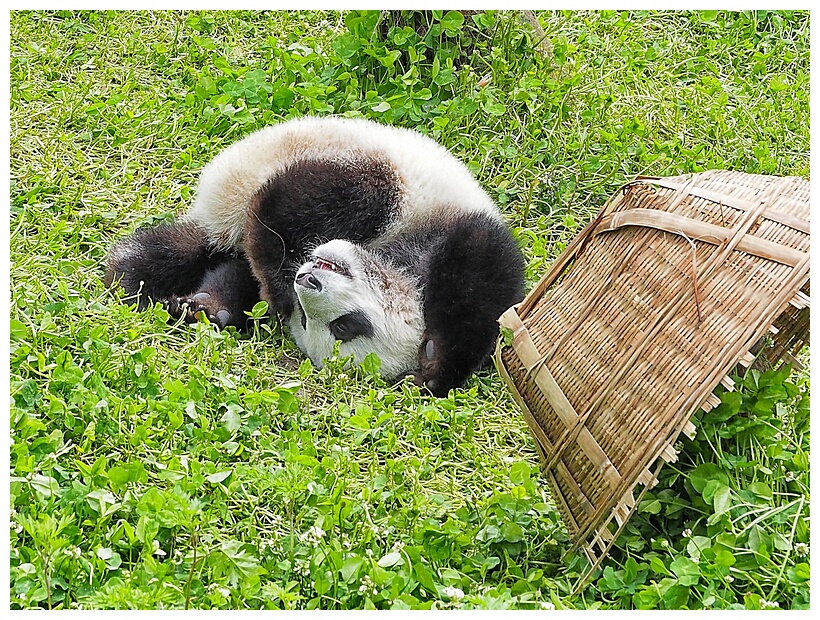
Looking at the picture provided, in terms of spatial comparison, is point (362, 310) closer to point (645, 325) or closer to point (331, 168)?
point (331, 168)

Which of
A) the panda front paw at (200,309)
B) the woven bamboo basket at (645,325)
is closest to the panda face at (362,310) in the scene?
the panda front paw at (200,309)

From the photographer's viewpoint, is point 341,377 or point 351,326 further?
point 351,326

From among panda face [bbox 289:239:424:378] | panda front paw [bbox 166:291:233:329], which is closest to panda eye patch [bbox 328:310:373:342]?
panda face [bbox 289:239:424:378]

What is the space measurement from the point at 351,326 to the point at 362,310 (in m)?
0.07

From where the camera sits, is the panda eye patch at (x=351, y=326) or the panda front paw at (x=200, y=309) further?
the panda front paw at (x=200, y=309)

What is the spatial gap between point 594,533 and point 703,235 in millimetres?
783

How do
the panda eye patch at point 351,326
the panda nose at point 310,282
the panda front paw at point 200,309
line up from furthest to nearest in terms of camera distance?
the panda front paw at point 200,309, the panda eye patch at point 351,326, the panda nose at point 310,282

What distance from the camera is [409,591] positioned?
6.92 ft

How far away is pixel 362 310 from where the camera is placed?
3.46 meters

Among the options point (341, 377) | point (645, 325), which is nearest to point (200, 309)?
point (341, 377)

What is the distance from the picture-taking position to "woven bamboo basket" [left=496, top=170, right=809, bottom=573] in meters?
2.13

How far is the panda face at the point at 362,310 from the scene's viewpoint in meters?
3.41

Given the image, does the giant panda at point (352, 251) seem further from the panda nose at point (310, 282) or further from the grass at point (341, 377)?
the grass at point (341, 377)

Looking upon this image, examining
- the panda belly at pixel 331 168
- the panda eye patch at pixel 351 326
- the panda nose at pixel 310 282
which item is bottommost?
the panda eye patch at pixel 351 326
